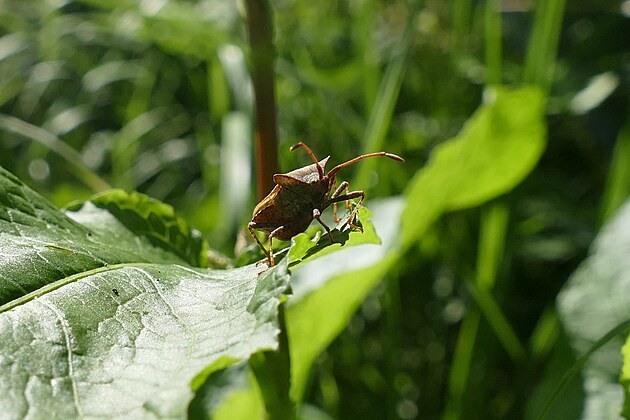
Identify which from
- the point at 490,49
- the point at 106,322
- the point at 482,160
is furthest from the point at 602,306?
the point at 106,322

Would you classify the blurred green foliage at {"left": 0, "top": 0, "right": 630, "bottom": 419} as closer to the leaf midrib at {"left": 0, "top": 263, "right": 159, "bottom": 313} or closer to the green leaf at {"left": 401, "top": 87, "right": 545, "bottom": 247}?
the green leaf at {"left": 401, "top": 87, "right": 545, "bottom": 247}

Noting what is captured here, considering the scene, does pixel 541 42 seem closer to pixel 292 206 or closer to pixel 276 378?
pixel 292 206

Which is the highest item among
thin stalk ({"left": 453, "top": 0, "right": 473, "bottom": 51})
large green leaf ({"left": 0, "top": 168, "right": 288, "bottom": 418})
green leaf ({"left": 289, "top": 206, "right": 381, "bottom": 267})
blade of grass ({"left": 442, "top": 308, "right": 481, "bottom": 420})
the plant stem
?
thin stalk ({"left": 453, "top": 0, "right": 473, "bottom": 51})

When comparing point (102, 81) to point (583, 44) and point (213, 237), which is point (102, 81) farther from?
point (583, 44)

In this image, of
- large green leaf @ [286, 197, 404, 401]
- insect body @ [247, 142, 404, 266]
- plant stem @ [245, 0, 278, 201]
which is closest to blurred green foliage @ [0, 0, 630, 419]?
plant stem @ [245, 0, 278, 201]

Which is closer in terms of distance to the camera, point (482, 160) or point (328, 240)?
point (328, 240)

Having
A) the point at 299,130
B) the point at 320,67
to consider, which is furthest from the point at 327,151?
the point at 320,67
